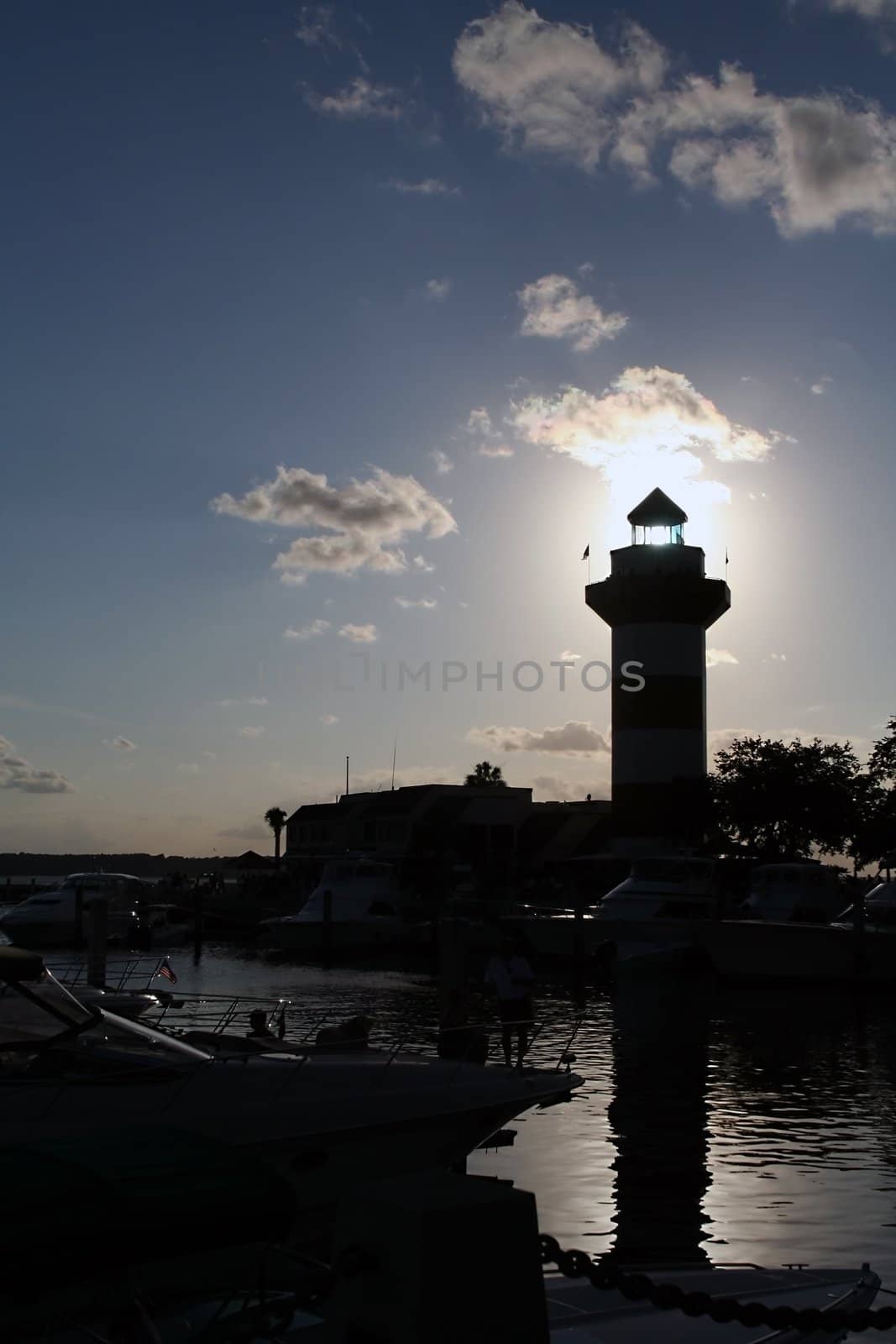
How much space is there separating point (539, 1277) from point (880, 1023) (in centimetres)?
2467

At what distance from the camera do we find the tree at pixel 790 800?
2301 inches

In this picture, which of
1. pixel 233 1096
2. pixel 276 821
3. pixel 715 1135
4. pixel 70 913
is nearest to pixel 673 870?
pixel 715 1135

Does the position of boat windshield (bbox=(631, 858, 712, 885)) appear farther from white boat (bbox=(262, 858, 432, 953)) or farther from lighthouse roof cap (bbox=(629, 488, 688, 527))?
lighthouse roof cap (bbox=(629, 488, 688, 527))

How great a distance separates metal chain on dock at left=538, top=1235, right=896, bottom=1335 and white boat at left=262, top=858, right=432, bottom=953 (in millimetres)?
41768

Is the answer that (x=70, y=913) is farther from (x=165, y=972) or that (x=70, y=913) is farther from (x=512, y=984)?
(x=512, y=984)

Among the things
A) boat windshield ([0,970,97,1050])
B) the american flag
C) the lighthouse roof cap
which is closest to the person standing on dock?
the american flag

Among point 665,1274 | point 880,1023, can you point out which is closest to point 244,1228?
point 665,1274

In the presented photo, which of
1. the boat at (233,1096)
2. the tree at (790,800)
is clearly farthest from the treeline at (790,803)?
the boat at (233,1096)

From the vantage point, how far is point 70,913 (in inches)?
2115

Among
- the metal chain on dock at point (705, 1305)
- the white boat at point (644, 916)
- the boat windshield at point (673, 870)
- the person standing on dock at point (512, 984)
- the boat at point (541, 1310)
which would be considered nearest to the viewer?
the boat at point (541, 1310)

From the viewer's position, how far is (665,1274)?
756 cm

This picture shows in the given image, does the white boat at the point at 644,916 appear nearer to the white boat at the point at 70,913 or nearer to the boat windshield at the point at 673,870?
the boat windshield at the point at 673,870

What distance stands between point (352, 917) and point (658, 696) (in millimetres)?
18346

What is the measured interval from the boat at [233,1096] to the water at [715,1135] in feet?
5.71
